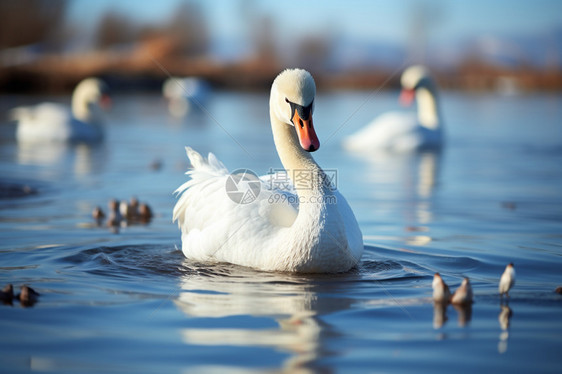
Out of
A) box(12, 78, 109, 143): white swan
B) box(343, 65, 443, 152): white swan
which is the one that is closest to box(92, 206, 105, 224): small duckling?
box(343, 65, 443, 152): white swan

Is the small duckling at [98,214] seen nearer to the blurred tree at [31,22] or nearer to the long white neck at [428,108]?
the long white neck at [428,108]

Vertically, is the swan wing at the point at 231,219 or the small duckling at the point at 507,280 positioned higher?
the swan wing at the point at 231,219

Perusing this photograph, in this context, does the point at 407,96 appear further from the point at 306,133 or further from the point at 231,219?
the point at 306,133

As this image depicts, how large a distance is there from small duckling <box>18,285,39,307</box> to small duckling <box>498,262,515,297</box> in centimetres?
312

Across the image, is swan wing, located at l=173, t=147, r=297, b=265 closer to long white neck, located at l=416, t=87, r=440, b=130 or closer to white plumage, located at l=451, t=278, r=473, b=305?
white plumage, located at l=451, t=278, r=473, b=305

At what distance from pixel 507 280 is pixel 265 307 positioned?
1619 millimetres

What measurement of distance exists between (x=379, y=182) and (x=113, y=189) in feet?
12.9

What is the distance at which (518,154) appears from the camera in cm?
1496

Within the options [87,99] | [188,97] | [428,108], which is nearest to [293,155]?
[428,108]

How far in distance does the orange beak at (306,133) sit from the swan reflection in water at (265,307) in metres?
1.00

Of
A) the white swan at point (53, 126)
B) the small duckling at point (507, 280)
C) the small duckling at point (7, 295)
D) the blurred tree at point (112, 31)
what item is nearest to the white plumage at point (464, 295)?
the small duckling at point (507, 280)

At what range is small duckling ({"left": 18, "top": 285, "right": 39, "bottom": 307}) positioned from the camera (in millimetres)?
4922

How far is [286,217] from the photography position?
6039mm

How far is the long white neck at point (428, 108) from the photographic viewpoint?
56.5 ft
